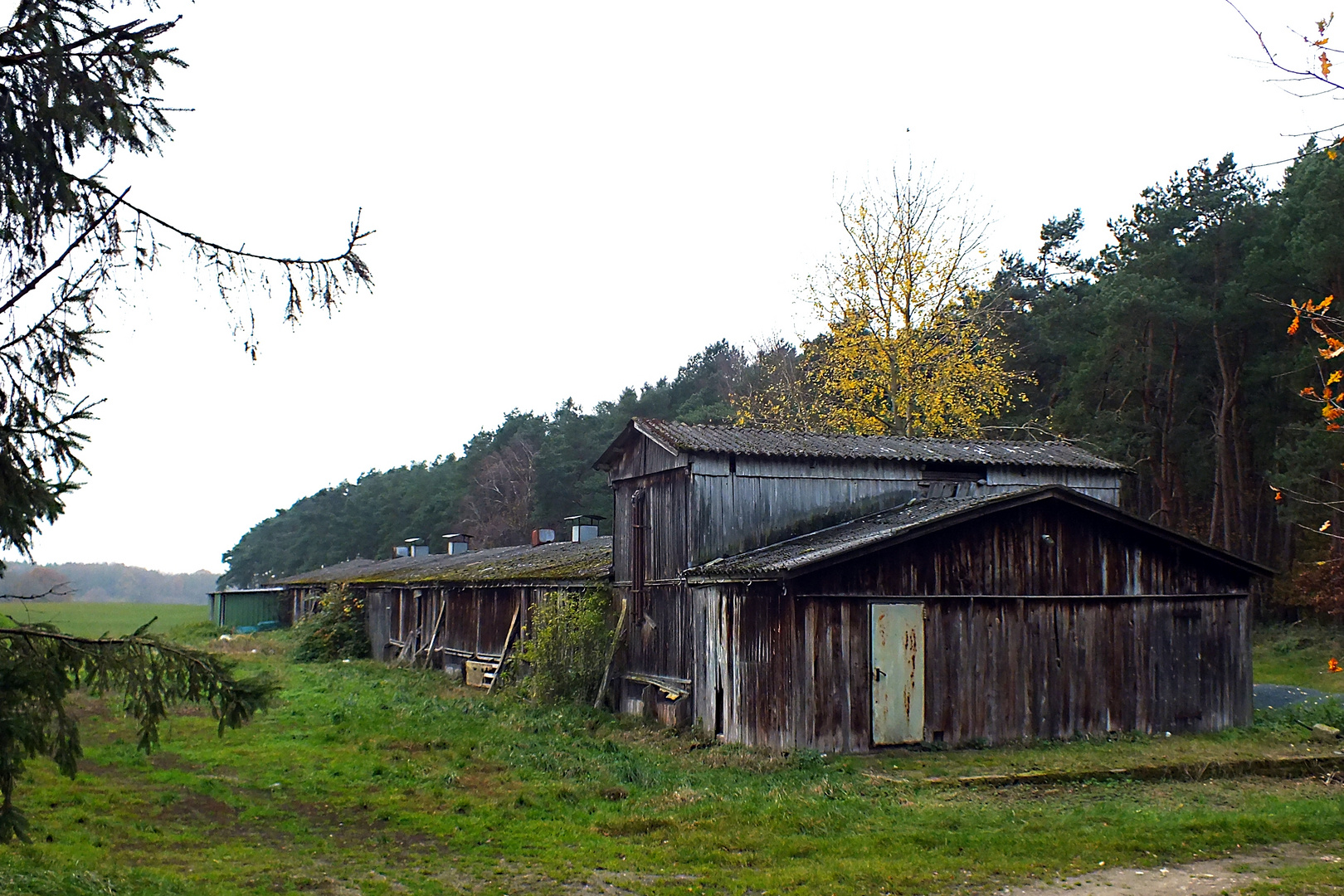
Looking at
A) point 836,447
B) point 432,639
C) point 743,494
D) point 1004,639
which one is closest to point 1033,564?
point 1004,639

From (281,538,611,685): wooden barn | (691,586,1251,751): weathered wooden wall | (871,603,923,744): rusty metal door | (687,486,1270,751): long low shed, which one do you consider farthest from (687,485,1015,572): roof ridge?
(281,538,611,685): wooden barn

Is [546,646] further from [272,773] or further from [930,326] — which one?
[930,326]

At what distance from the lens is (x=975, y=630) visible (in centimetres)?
1767

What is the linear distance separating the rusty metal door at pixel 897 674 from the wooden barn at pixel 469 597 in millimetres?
6994

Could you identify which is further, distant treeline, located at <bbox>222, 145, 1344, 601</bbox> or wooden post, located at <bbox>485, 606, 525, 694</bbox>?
distant treeline, located at <bbox>222, 145, 1344, 601</bbox>

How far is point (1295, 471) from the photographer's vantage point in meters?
33.9

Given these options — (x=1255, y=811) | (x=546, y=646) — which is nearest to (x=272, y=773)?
(x=546, y=646)

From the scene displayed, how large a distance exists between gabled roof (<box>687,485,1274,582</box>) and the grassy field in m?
2.78

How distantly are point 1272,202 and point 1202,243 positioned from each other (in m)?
3.10

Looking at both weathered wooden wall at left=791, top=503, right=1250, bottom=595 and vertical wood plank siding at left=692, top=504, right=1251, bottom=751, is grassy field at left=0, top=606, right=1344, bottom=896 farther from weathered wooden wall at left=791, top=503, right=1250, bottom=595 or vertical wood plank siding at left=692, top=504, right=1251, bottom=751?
weathered wooden wall at left=791, top=503, right=1250, bottom=595

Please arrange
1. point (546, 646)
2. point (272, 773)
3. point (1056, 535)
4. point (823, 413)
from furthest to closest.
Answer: point (823, 413), point (546, 646), point (1056, 535), point (272, 773)

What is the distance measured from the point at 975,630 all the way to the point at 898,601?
1.60 meters

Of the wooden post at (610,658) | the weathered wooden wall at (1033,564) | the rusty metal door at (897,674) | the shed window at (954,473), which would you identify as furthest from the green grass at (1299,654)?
the wooden post at (610,658)

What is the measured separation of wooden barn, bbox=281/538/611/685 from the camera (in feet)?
82.0
